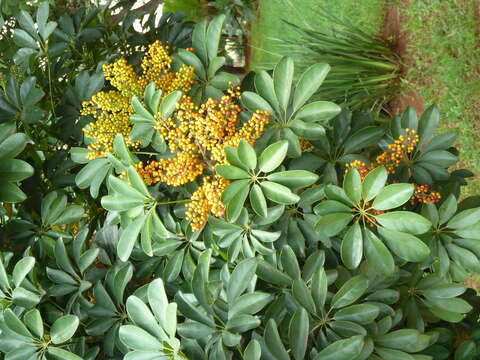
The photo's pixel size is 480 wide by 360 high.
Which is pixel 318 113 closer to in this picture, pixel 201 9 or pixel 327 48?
pixel 327 48

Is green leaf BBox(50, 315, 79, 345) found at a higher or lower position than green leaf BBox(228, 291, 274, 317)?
lower

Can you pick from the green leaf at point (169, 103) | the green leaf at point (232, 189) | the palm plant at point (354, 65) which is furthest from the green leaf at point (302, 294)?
the palm plant at point (354, 65)

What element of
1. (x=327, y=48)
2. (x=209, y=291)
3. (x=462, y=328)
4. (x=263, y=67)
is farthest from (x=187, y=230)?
(x=263, y=67)

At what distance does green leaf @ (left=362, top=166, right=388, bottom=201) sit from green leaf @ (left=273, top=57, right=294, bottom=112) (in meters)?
0.26

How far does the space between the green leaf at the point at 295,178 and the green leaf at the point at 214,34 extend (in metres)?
0.42

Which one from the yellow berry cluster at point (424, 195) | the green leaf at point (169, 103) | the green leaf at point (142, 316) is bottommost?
the green leaf at point (142, 316)

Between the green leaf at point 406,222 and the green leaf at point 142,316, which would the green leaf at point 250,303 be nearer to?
the green leaf at point 142,316

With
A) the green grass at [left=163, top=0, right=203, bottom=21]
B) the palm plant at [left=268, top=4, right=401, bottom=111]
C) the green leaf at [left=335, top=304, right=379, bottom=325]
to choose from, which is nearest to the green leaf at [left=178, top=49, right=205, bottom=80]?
the green leaf at [left=335, top=304, right=379, bottom=325]

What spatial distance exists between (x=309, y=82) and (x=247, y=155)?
27cm

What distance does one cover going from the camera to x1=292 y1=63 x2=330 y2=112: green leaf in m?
1.01

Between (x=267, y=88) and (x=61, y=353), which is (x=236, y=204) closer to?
(x=267, y=88)

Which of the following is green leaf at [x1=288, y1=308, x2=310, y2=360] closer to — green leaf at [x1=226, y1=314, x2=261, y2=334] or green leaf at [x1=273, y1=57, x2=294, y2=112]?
green leaf at [x1=226, y1=314, x2=261, y2=334]

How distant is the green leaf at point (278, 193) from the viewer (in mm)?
883

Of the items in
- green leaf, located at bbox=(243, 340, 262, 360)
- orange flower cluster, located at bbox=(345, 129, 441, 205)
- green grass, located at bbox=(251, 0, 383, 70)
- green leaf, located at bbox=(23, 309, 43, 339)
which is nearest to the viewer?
green leaf, located at bbox=(243, 340, 262, 360)
